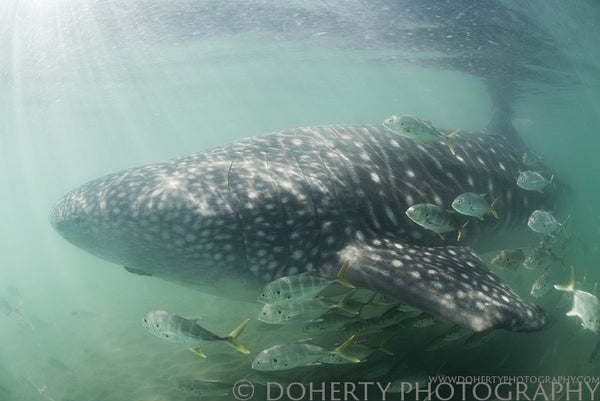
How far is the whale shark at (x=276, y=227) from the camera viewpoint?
11.0ft

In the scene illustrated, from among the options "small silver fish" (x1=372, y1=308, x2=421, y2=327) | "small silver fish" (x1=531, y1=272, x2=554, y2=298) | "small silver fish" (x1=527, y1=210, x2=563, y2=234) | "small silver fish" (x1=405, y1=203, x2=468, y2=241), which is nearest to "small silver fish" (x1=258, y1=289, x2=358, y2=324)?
"small silver fish" (x1=372, y1=308, x2=421, y2=327)

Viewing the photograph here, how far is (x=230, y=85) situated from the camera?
95.2 ft

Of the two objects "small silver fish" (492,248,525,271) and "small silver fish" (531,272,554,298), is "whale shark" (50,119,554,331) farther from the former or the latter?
"small silver fish" (531,272,554,298)

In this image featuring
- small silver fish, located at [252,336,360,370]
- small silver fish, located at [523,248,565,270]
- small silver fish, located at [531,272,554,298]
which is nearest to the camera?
small silver fish, located at [252,336,360,370]

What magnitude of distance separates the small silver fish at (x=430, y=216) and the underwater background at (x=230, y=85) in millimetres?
1931

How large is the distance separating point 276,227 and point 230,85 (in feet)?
91.1

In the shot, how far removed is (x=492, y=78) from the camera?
20031mm

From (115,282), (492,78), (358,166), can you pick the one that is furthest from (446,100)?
(358,166)

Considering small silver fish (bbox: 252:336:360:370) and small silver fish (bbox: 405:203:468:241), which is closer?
small silver fish (bbox: 252:336:360:370)

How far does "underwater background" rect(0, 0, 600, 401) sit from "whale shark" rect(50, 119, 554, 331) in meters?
1.71

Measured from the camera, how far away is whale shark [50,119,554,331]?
3346 mm

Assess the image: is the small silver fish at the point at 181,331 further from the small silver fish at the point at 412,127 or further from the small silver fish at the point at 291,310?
the small silver fish at the point at 412,127

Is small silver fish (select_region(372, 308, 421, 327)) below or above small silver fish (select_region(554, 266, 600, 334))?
above

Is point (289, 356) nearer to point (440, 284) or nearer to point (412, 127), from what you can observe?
point (440, 284)
